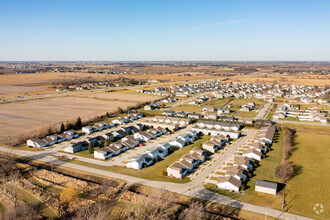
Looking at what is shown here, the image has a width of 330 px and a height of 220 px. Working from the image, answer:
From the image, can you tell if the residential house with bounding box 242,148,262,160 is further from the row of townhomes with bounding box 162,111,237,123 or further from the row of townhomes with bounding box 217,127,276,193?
the row of townhomes with bounding box 162,111,237,123

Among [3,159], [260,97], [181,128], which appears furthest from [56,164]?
[260,97]

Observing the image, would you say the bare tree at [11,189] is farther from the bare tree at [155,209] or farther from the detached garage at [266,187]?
the detached garage at [266,187]

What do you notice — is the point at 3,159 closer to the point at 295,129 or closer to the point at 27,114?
the point at 27,114

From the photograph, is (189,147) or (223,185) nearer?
(223,185)

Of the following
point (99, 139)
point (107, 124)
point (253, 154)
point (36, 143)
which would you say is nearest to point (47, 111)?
point (107, 124)

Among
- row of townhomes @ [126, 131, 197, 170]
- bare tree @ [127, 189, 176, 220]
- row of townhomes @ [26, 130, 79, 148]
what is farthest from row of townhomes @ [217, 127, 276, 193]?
row of townhomes @ [26, 130, 79, 148]

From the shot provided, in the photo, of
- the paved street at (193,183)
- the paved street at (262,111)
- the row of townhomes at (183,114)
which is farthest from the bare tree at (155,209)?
the paved street at (262,111)

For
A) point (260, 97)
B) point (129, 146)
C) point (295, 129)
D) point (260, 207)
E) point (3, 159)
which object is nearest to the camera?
point (260, 207)
